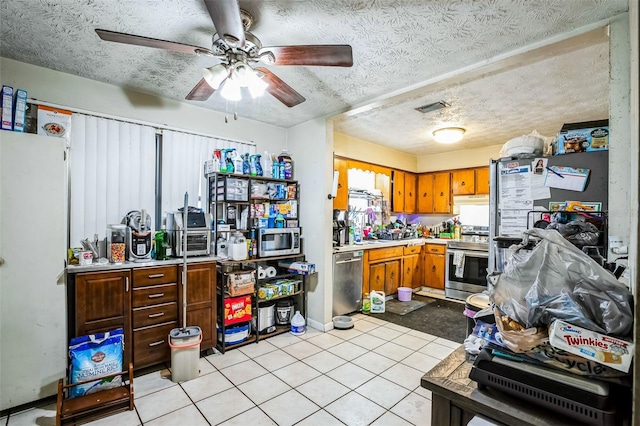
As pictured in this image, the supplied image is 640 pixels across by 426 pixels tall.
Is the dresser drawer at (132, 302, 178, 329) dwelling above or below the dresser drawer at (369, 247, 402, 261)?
below

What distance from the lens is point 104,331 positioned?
2.37 m

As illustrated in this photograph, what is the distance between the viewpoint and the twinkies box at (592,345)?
713mm

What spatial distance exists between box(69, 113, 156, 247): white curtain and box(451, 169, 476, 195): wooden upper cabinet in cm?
486

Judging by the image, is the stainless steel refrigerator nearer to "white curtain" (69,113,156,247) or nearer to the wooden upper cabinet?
"white curtain" (69,113,156,247)

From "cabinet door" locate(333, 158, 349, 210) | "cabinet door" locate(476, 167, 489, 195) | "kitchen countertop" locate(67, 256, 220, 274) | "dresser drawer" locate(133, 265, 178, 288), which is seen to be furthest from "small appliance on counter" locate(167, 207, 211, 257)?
"cabinet door" locate(476, 167, 489, 195)

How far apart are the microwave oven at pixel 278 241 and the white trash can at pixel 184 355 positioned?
1.11 metres

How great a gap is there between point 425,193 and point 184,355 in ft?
16.6

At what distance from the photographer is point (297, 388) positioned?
237cm

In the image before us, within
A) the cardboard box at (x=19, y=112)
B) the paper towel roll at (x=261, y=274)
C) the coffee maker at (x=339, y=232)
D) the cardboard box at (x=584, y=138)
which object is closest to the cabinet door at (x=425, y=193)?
the coffee maker at (x=339, y=232)

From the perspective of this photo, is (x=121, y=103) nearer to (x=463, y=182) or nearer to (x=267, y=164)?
(x=267, y=164)

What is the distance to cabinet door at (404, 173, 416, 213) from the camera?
589 cm

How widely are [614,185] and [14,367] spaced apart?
12.8ft

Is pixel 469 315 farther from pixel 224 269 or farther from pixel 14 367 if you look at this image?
pixel 14 367

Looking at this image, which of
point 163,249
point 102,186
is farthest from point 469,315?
point 102,186
